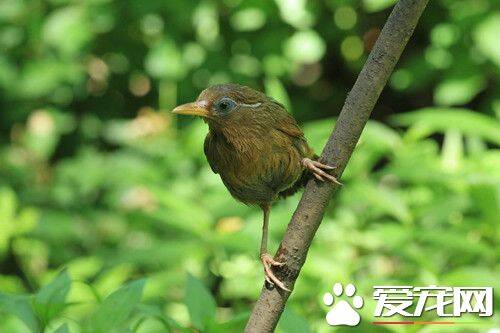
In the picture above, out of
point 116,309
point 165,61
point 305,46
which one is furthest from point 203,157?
point 116,309

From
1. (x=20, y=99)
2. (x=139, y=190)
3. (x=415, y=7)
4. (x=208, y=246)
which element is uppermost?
(x=20, y=99)

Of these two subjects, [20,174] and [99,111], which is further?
[99,111]

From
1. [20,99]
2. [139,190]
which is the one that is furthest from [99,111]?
[139,190]

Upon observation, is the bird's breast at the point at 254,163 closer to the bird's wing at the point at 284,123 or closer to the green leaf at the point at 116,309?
the bird's wing at the point at 284,123

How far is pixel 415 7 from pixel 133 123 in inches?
117

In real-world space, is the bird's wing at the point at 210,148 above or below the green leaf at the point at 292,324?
above

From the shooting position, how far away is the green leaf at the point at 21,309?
150 centimetres

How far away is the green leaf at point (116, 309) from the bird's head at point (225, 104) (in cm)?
38

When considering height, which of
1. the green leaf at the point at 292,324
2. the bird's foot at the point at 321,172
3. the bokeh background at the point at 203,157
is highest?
the bokeh background at the point at 203,157

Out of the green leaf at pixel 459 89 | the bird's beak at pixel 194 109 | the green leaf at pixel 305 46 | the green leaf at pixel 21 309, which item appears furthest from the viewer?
the green leaf at pixel 305 46

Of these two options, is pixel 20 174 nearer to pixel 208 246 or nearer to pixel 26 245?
pixel 26 245

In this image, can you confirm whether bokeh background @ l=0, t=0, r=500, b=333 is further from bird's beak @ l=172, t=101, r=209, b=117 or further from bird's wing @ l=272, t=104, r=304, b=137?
bird's beak @ l=172, t=101, r=209, b=117

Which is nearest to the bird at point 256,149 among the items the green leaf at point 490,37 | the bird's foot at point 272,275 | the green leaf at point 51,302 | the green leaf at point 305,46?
the bird's foot at point 272,275

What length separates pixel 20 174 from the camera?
4.03m
